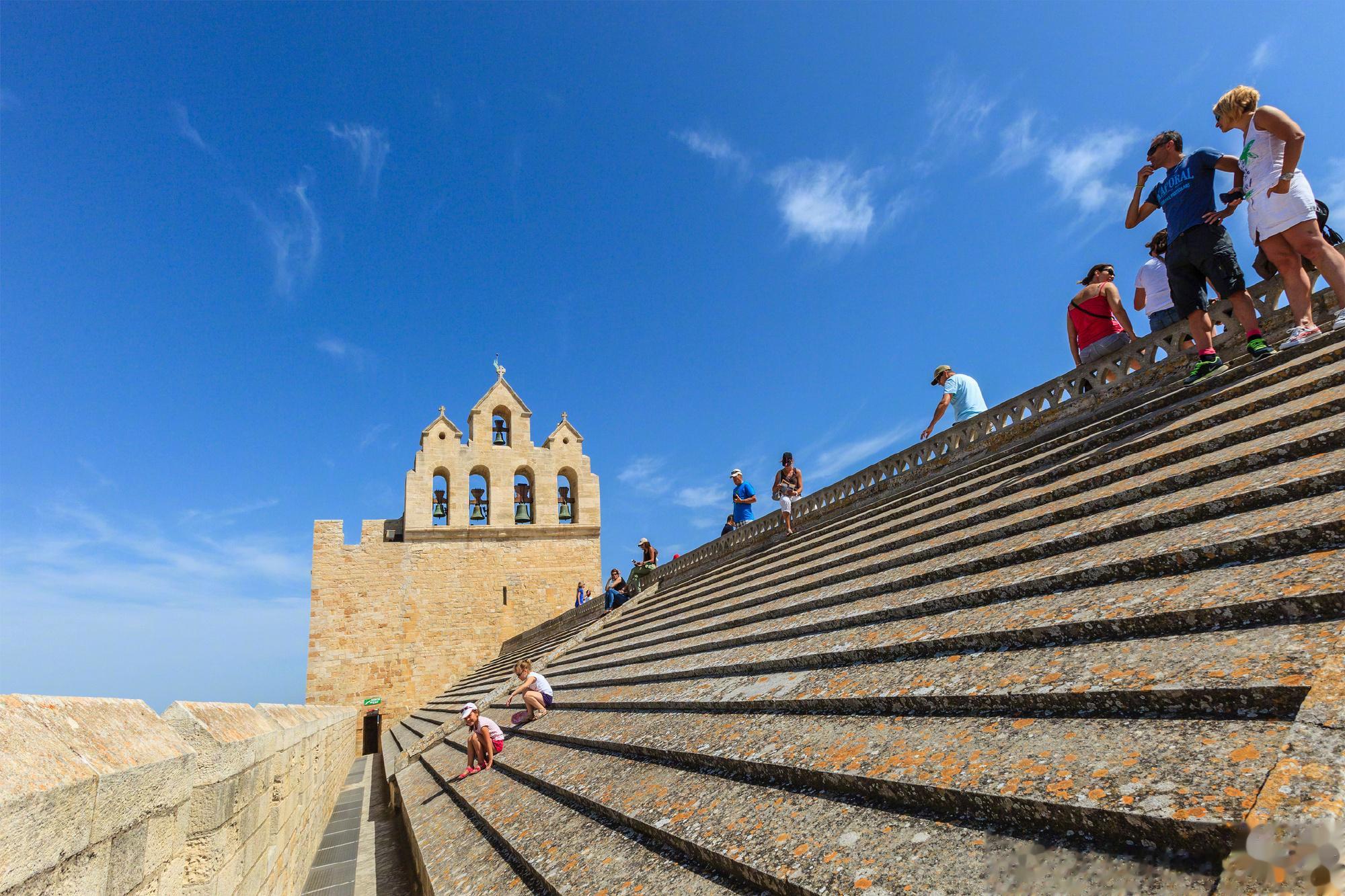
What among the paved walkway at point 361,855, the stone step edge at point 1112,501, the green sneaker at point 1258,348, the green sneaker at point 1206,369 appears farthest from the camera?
the paved walkway at point 361,855

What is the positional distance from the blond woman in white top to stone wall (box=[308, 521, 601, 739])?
19.2 metres

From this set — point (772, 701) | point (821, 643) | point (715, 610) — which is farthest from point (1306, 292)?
point (715, 610)

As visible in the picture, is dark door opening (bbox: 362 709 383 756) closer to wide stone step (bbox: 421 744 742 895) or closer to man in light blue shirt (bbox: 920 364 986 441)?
wide stone step (bbox: 421 744 742 895)

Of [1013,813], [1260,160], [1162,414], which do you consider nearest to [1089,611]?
[1013,813]

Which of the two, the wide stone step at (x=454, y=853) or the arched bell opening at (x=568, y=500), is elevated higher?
the arched bell opening at (x=568, y=500)

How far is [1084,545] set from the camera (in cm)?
291

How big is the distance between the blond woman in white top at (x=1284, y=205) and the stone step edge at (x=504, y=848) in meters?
5.08

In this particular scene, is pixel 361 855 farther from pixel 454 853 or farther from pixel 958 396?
→ pixel 958 396

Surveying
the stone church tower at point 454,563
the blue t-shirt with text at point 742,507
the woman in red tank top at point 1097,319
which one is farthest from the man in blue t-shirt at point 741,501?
the stone church tower at point 454,563

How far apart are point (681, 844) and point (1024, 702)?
1.29m

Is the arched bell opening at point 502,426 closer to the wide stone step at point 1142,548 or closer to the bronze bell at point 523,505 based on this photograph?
the bronze bell at point 523,505

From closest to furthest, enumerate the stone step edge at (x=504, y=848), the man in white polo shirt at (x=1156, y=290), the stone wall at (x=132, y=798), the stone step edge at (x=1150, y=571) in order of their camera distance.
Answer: the stone wall at (x=132, y=798)
the stone step edge at (x=1150, y=571)
the stone step edge at (x=504, y=848)
the man in white polo shirt at (x=1156, y=290)

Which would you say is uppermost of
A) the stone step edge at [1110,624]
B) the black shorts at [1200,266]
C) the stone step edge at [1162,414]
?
the black shorts at [1200,266]

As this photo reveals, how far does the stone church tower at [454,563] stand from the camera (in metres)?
18.8
